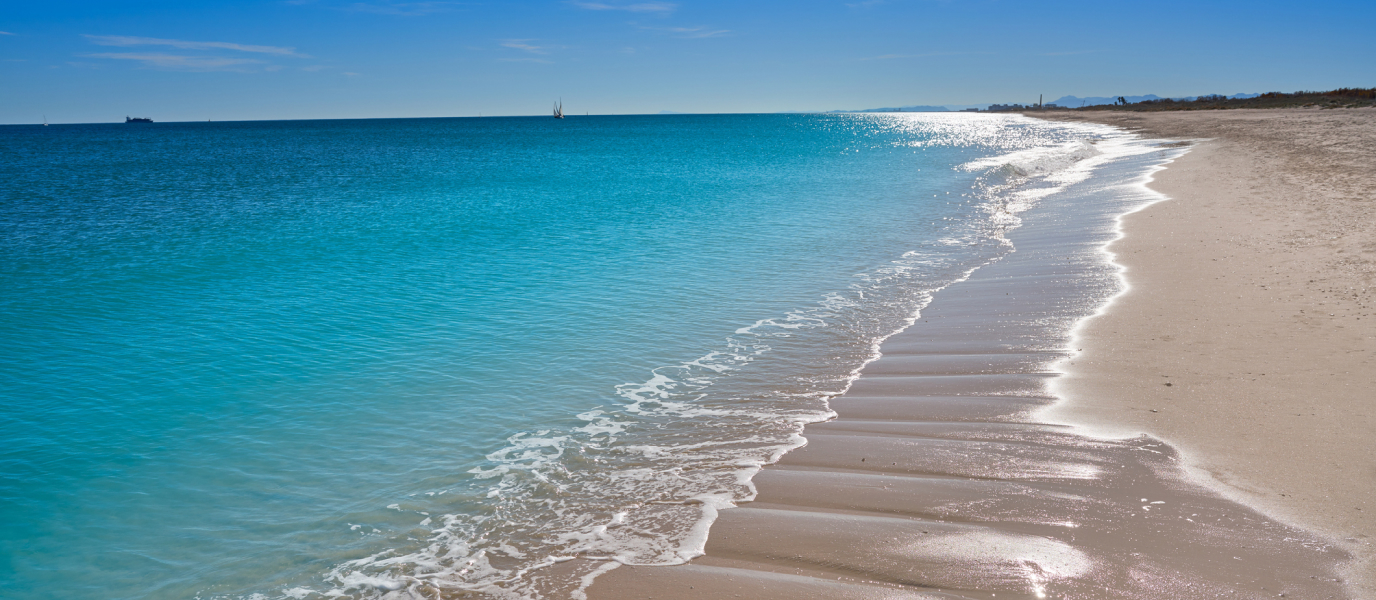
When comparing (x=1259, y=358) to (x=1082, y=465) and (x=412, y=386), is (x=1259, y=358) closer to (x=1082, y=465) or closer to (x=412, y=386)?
(x=1082, y=465)

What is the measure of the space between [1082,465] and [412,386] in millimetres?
7182

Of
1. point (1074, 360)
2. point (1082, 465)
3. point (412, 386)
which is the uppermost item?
point (1074, 360)

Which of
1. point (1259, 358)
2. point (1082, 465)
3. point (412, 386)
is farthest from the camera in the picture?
point (412, 386)

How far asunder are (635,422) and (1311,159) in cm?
2899

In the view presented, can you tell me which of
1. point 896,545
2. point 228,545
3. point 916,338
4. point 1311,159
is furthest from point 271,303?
point 1311,159

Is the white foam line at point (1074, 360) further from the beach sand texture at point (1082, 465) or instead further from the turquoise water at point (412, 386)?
the turquoise water at point (412, 386)

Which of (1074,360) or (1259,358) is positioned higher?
(1259,358)

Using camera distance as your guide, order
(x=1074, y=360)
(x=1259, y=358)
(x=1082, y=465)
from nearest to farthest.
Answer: (x=1082, y=465), (x=1259, y=358), (x=1074, y=360)

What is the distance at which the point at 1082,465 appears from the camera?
19.2 ft

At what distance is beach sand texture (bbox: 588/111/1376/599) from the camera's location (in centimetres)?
445

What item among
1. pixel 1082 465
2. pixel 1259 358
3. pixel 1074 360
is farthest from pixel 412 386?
pixel 1259 358

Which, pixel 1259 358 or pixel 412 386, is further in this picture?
pixel 412 386

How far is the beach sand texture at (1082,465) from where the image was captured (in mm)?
4449

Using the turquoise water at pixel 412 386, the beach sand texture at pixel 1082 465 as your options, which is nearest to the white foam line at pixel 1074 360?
the beach sand texture at pixel 1082 465
